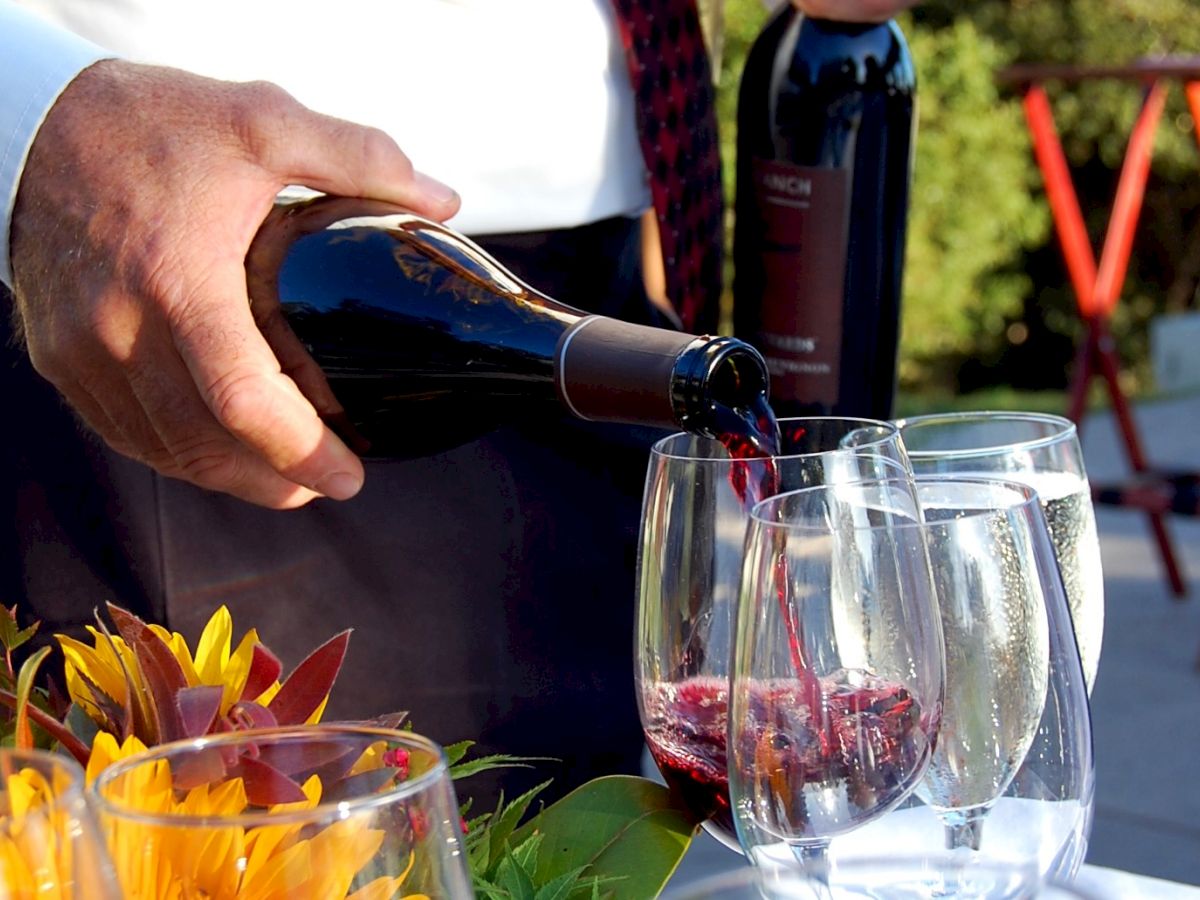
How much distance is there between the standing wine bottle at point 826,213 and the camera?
136 centimetres

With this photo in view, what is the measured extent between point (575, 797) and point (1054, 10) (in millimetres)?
9751

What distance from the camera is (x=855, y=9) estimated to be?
1396mm

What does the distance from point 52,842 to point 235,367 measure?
53cm

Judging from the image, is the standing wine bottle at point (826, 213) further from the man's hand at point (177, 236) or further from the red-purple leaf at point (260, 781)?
the red-purple leaf at point (260, 781)

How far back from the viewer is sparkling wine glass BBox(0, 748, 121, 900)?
0.45 m

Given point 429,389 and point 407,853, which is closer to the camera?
point 407,853

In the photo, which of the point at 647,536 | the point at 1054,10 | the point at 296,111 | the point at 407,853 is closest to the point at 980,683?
the point at 647,536

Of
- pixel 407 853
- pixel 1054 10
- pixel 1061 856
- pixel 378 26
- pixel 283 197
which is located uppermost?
pixel 1054 10

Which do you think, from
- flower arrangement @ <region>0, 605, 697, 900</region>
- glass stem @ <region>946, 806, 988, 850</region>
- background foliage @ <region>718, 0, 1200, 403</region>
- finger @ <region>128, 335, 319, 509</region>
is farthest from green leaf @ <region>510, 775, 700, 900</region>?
background foliage @ <region>718, 0, 1200, 403</region>

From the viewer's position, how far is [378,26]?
1282 mm

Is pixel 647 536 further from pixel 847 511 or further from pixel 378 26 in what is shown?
pixel 378 26

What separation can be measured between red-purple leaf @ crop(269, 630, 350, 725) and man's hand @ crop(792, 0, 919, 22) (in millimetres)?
915

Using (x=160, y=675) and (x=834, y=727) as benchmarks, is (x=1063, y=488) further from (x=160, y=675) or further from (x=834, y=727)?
(x=160, y=675)

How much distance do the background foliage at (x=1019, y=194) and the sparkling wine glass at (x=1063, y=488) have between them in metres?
7.42
